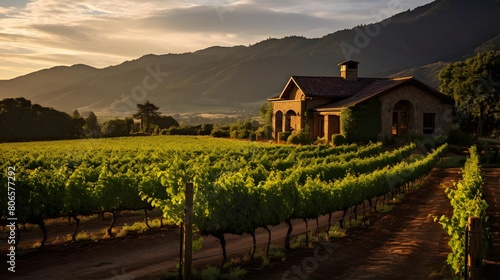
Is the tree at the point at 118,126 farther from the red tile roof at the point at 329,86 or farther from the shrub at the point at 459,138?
the shrub at the point at 459,138

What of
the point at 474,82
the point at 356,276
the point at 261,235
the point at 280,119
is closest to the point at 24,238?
the point at 261,235

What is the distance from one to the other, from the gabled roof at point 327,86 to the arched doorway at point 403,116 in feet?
20.1

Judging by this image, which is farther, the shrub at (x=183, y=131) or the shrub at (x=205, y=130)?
the shrub at (x=183, y=131)

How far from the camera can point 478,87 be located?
6203cm

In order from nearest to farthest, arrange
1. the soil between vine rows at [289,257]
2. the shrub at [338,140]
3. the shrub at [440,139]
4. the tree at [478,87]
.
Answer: the soil between vine rows at [289,257]
the shrub at [338,140]
the shrub at [440,139]
the tree at [478,87]

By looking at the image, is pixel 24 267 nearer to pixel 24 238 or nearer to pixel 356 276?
pixel 24 238

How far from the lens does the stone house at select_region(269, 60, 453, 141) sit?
145 feet

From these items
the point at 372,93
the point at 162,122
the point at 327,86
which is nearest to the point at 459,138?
the point at 372,93

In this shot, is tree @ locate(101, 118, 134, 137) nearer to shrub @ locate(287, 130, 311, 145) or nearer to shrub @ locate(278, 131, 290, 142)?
shrub @ locate(278, 131, 290, 142)

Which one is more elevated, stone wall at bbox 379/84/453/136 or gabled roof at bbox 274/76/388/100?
gabled roof at bbox 274/76/388/100

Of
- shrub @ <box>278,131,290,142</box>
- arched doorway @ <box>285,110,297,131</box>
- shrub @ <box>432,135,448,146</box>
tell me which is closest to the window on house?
shrub @ <box>432,135,448,146</box>

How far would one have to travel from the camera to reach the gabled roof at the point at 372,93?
4484 centimetres

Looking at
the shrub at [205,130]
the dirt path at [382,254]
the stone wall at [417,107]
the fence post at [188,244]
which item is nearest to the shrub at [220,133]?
the shrub at [205,130]

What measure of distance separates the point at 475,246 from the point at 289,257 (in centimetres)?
642
